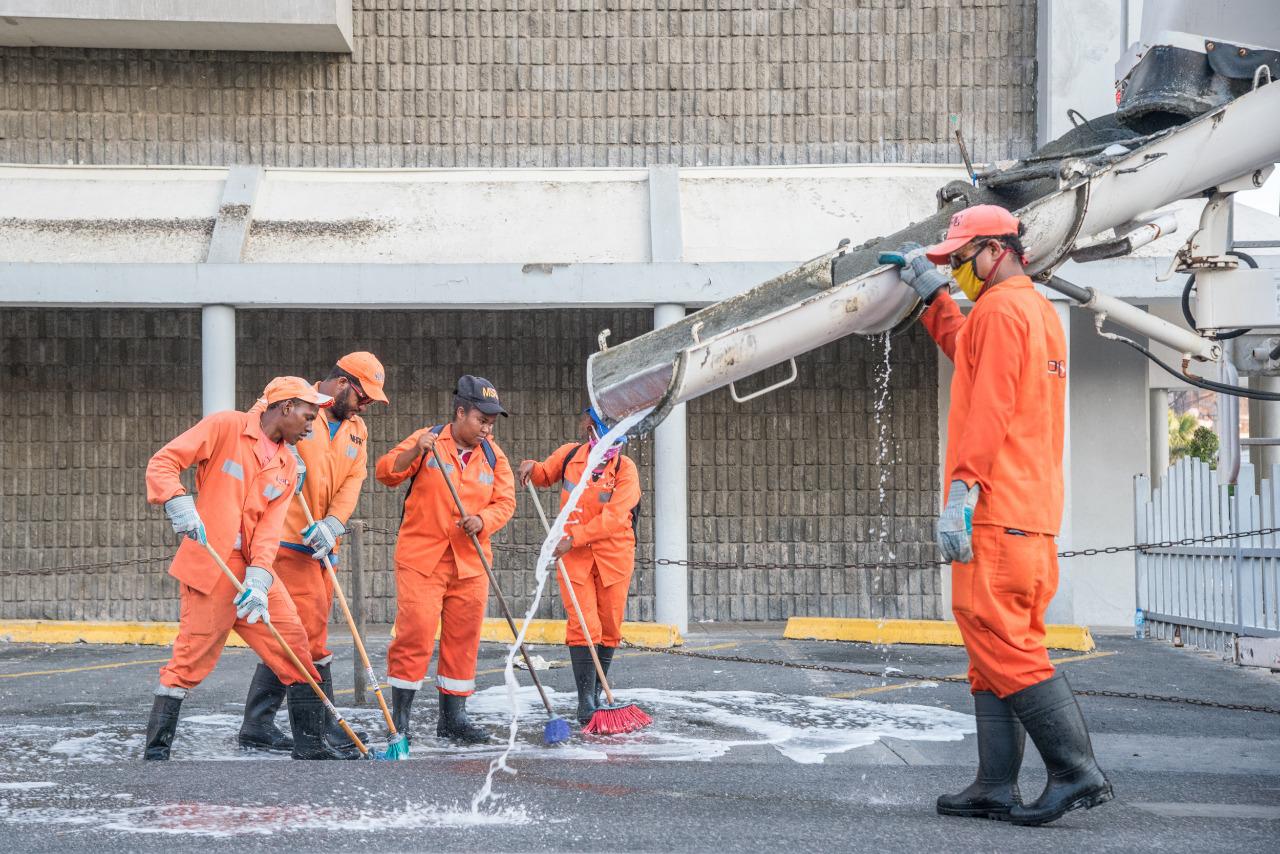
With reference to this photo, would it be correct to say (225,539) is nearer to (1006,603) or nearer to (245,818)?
(245,818)

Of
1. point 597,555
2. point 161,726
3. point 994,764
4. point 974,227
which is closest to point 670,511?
point 597,555

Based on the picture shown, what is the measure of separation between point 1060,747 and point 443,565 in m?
3.48

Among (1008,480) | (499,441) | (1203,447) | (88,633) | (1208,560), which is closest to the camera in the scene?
(1008,480)

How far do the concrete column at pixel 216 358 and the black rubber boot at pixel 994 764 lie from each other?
28.1ft

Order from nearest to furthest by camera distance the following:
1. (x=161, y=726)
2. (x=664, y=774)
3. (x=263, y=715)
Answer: (x=664, y=774) → (x=161, y=726) → (x=263, y=715)

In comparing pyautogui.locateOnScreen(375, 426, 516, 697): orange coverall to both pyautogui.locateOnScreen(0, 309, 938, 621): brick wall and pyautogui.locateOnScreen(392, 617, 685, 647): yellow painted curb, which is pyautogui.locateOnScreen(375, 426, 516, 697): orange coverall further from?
pyautogui.locateOnScreen(0, 309, 938, 621): brick wall

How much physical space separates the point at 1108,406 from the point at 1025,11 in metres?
4.06

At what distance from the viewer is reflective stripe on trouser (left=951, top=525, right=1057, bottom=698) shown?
508cm

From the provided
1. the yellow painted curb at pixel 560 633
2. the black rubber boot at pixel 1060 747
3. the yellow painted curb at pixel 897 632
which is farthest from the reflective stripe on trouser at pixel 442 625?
the yellow painted curb at pixel 897 632

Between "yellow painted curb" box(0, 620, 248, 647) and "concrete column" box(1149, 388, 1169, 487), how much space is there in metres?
11.0

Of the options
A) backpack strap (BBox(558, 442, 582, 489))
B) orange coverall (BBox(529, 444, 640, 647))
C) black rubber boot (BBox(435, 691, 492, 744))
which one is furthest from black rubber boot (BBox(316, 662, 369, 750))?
backpack strap (BBox(558, 442, 582, 489))

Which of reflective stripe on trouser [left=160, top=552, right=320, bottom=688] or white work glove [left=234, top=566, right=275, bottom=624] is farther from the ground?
white work glove [left=234, top=566, right=275, bottom=624]

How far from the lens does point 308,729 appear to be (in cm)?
691

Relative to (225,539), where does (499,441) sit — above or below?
above
